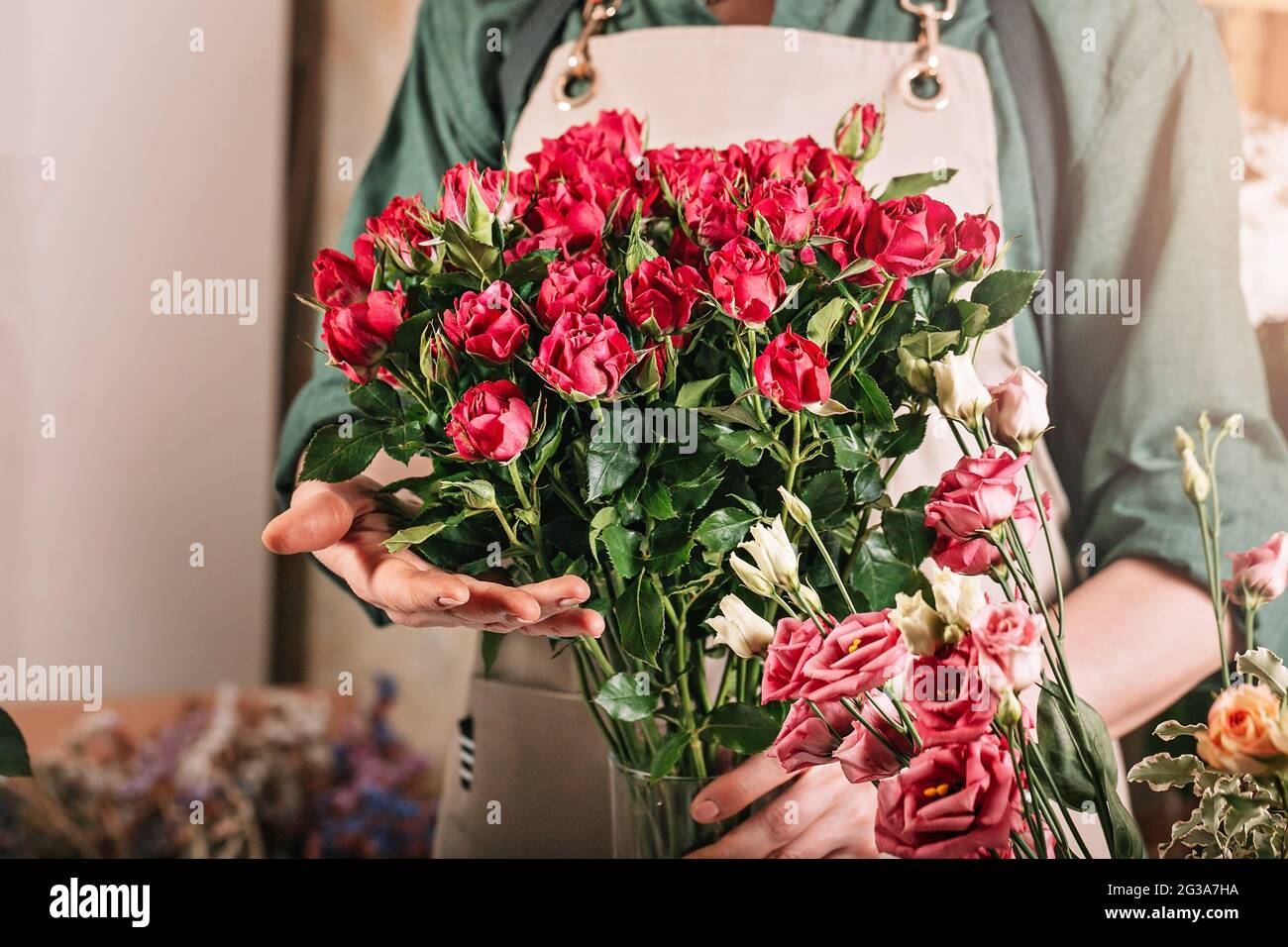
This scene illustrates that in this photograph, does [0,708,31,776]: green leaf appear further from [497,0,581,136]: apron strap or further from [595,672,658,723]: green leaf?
[497,0,581,136]: apron strap

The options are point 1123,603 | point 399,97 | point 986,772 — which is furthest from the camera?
point 399,97

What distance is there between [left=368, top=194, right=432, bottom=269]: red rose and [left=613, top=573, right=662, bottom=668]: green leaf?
0.14 meters

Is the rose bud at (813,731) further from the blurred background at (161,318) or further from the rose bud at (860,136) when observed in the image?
the blurred background at (161,318)

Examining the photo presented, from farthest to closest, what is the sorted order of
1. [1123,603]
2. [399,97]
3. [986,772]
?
[399,97] < [1123,603] < [986,772]

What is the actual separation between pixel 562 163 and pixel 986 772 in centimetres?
26

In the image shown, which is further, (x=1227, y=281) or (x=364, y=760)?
(x=364, y=760)

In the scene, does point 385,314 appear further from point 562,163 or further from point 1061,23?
point 1061,23

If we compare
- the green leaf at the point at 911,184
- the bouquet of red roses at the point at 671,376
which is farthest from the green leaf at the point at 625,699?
the green leaf at the point at 911,184

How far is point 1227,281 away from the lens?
0.52m

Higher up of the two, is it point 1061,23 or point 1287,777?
point 1061,23

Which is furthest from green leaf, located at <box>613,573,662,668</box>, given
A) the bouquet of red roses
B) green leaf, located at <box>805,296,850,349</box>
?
green leaf, located at <box>805,296,850,349</box>

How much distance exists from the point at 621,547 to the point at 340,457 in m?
0.11

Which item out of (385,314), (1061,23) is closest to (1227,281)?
(1061,23)

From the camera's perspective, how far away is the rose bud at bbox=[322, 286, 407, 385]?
33 centimetres
